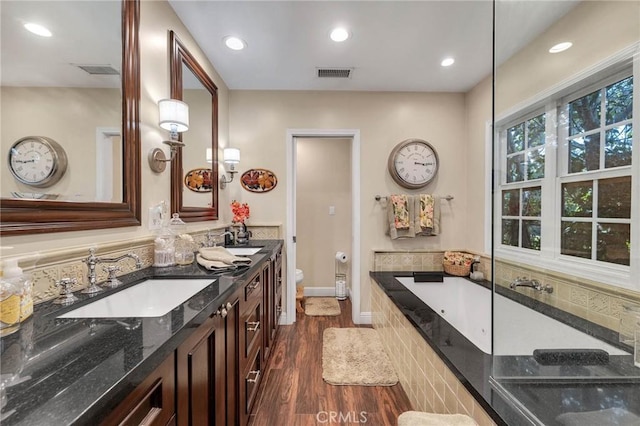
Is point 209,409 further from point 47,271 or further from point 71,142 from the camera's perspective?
point 71,142

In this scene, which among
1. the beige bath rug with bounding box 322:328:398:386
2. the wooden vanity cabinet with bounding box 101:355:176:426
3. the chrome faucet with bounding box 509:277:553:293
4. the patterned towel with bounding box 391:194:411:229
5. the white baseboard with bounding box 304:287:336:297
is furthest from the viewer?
the white baseboard with bounding box 304:287:336:297

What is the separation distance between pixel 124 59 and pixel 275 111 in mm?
1749

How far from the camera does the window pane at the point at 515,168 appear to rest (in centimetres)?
204

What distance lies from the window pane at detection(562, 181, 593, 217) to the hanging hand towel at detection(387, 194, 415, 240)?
1.32 metres

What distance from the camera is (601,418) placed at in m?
0.99

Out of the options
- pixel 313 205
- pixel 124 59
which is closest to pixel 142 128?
pixel 124 59

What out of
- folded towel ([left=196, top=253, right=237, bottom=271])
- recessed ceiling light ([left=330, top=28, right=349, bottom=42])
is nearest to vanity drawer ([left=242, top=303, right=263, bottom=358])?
folded towel ([left=196, top=253, right=237, bottom=271])

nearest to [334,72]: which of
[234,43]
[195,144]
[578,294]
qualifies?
[234,43]

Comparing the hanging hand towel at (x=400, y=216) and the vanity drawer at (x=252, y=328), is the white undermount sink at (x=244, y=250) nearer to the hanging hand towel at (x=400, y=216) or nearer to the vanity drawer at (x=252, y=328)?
the vanity drawer at (x=252, y=328)

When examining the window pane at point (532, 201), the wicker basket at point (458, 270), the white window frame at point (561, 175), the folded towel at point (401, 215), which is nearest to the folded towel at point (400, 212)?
the folded towel at point (401, 215)

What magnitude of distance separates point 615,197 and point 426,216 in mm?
1535

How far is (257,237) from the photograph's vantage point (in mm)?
2959

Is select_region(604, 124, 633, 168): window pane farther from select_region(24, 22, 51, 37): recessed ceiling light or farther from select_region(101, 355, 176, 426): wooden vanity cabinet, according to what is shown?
select_region(24, 22, 51, 37): recessed ceiling light
